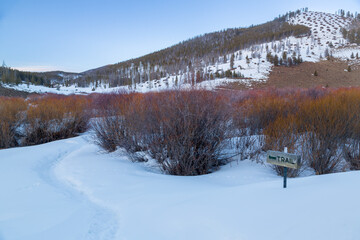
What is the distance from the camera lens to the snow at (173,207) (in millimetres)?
2266

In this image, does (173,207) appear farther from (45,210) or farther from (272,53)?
(272,53)

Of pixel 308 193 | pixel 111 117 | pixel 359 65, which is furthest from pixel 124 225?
pixel 359 65

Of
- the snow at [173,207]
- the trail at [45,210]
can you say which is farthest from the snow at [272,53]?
the snow at [173,207]

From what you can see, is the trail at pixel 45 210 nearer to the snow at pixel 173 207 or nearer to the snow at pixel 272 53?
the snow at pixel 173 207

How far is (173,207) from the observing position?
3.07m

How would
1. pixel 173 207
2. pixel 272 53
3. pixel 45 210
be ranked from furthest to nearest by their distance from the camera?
pixel 272 53 → pixel 45 210 → pixel 173 207

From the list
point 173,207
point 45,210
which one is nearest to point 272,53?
point 173,207

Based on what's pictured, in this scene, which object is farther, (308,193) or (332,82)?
(332,82)

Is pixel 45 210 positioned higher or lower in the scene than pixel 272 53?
lower

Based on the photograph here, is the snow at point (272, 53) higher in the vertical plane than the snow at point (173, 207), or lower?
higher

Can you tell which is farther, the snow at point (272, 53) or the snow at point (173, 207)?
the snow at point (272, 53)

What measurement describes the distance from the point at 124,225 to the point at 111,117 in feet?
15.8

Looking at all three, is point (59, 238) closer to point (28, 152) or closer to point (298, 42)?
point (28, 152)

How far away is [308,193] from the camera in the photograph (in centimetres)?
278
